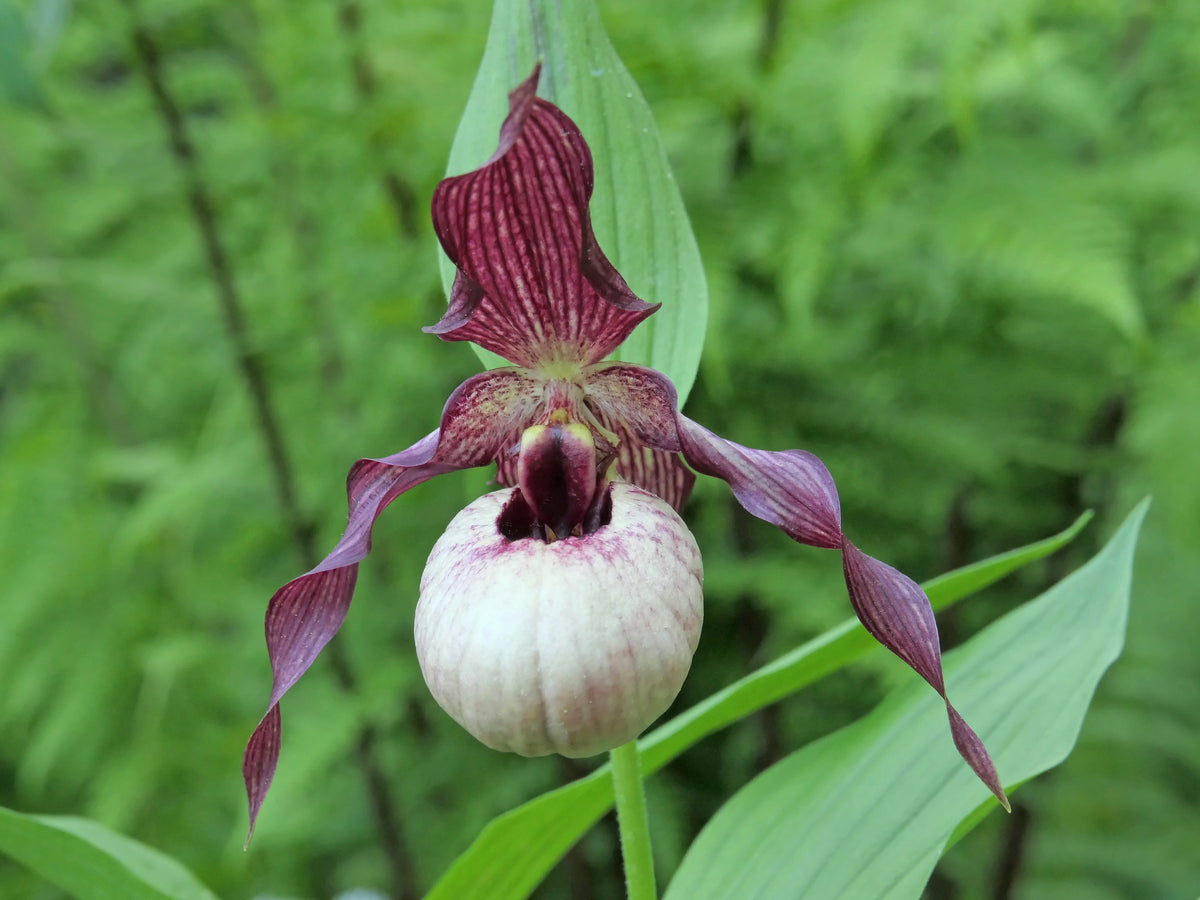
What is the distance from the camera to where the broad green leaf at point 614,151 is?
0.60m

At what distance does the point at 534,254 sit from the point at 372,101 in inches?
30.8

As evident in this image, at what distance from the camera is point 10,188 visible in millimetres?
1564

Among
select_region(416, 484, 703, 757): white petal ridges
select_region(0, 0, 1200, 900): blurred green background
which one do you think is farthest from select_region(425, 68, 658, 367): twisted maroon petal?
select_region(0, 0, 1200, 900): blurred green background

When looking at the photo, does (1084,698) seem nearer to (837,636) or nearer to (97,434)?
(837,636)

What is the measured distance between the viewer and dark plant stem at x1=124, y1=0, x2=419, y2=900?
1190 mm

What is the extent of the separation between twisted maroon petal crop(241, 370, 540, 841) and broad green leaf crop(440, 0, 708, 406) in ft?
0.12

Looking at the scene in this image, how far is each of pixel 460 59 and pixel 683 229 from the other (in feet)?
2.41

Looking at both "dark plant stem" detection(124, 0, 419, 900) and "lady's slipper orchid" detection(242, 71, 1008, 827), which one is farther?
"dark plant stem" detection(124, 0, 419, 900)

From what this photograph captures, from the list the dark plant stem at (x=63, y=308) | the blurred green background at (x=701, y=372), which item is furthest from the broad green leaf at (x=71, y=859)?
the dark plant stem at (x=63, y=308)

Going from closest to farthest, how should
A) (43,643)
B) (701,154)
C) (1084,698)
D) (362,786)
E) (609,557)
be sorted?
(609,557) → (1084,698) → (701,154) → (362,786) → (43,643)

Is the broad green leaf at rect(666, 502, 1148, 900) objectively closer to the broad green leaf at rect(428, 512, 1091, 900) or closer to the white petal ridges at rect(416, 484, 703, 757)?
the broad green leaf at rect(428, 512, 1091, 900)

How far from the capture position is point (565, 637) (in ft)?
1.57

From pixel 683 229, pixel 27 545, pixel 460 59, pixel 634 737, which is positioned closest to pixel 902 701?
pixel 634 737

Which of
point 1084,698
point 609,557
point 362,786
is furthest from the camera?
point 362,786
